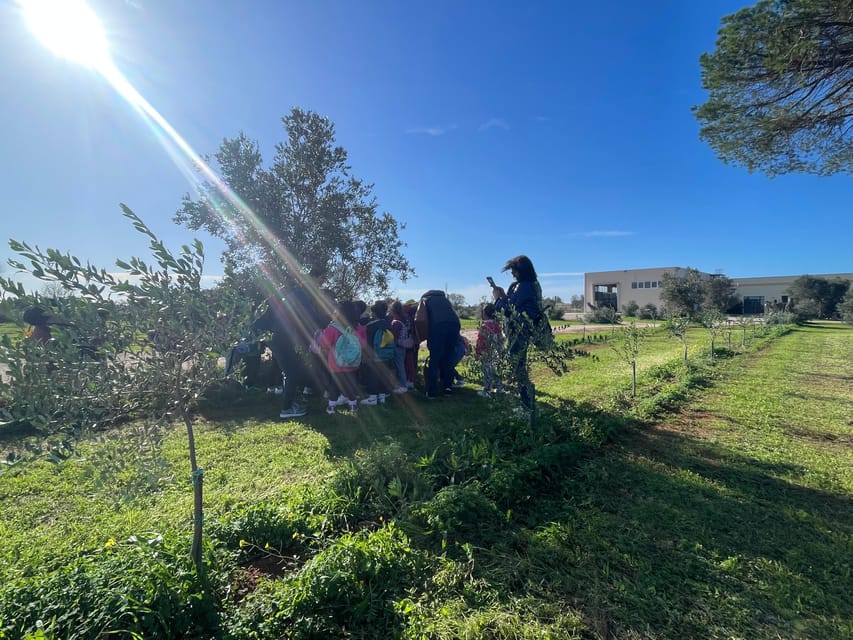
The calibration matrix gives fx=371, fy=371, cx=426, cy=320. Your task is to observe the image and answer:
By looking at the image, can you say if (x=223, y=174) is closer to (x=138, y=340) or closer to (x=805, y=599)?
(x=138, y=340)

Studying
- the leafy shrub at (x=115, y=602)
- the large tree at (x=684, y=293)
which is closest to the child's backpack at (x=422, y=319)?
the leafy shrub at (x=115, y=602)

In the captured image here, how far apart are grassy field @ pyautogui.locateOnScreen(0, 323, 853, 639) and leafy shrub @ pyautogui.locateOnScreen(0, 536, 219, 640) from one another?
0.02 m

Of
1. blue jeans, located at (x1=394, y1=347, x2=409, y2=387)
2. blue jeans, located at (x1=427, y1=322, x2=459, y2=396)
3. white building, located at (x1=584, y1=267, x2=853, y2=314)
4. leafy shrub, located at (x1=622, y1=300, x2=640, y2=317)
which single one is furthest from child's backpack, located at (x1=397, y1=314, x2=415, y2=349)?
white building, located at (x1=584, y1=267, x2=853, y2=314)

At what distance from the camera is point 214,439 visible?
15.7 ft

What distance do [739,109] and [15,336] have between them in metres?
8.99

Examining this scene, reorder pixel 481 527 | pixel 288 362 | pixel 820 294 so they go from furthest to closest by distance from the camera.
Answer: pixel 820 294, pixel 288 362, pixel 481 527

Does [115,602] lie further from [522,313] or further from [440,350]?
[440,350]

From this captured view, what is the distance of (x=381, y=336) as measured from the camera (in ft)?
21.2

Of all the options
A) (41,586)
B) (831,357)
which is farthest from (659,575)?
(831,357)

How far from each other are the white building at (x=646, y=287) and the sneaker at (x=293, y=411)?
50.5 m

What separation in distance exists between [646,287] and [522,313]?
187ft

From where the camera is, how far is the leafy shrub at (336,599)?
1.79m

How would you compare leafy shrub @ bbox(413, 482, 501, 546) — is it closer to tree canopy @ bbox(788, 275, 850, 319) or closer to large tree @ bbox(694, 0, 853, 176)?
large tree @ bbox(694, 0, 853, 176)

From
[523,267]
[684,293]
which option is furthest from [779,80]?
[684,293]
